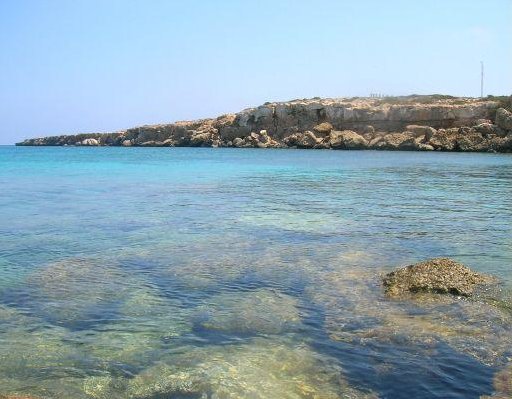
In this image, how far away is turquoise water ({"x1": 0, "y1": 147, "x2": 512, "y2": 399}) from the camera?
5145mm

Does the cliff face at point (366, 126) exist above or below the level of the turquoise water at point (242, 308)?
above

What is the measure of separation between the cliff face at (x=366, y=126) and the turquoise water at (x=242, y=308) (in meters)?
50.9

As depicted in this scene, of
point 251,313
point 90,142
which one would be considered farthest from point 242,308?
point 90,142

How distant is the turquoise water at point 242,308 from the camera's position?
16.9ft

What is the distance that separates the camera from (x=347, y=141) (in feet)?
237

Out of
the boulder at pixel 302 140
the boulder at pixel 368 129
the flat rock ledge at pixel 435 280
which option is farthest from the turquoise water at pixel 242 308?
the boulder at pixel 302 140

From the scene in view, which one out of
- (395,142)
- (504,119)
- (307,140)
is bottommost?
(395,142)

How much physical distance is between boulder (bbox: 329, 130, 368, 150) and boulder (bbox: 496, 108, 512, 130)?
58.8 ft

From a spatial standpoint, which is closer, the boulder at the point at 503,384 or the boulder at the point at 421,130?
the boulder at the point at 503,384

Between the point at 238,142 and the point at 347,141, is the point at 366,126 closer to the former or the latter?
the point at 347,141

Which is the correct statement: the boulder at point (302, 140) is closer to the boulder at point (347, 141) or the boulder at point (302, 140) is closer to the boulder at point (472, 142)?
the boulder at point (347, 141)

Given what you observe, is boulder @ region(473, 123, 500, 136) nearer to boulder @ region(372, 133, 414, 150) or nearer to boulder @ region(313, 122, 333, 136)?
boulder @ region(372, 133, 414, 150)

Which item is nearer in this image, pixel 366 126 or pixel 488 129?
pixel 488 129

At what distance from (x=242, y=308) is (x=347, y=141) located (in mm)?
67215
